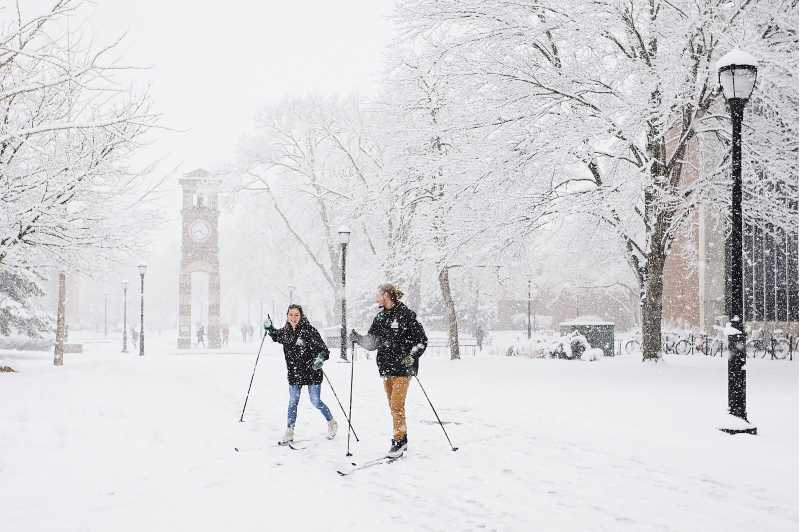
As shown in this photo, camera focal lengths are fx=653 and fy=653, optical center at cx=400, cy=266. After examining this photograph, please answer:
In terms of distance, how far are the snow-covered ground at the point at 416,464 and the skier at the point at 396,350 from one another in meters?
0.45

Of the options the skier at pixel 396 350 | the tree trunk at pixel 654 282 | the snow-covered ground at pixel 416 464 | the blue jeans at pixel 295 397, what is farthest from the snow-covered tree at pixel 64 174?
the tree trunk at pixel 654 282

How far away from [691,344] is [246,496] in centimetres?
2121

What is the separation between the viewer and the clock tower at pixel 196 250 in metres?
38.9

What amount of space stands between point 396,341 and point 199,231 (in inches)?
1359

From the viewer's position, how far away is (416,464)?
6.82 m

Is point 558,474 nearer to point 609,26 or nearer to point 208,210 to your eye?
point 609,26

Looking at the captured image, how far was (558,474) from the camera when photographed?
252 inches

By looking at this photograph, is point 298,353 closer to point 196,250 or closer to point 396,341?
point 396,341

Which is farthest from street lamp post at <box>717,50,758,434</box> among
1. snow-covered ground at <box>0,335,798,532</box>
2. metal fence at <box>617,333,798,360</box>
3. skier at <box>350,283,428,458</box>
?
metal fence at <box>617,333,798,360</box>

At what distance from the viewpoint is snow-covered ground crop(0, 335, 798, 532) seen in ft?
16.7

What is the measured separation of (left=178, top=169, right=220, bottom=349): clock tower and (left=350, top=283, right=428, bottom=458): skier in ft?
111

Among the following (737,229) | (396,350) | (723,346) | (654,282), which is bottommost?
(723,346)

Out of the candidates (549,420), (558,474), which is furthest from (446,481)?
(549,420)

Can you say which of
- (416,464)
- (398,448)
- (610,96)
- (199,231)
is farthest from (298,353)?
(199,231)
